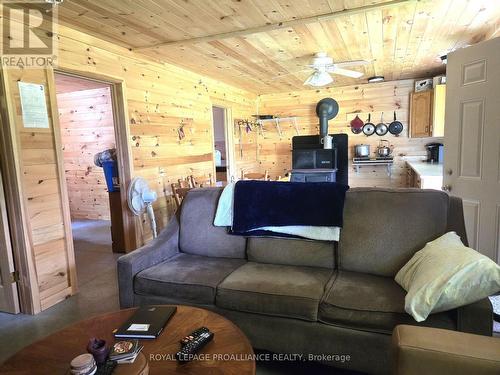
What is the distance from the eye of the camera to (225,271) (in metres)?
2.06

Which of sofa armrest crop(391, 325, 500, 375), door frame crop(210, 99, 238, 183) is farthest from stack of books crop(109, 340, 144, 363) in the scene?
door frame crop(210, 99, 238, 183)

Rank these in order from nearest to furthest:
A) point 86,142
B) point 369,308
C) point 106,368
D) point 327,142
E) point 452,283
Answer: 1. point 106,368
2. point 452,283
3. point 369,308
4. point 86,142
5. point 327,142

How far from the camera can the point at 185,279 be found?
77.5 inches

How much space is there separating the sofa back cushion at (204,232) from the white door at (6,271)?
134 centimetres

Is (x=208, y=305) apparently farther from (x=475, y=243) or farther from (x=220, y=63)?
(x=220, y=63)

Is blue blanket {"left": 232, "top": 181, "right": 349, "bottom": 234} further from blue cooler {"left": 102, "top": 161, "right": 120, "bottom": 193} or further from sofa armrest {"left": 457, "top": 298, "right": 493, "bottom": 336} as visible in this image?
blue cooler {"left": 102, "top": 161, "right": 120, "bottom": 193}

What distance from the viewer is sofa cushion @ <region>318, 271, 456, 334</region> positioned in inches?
57.9

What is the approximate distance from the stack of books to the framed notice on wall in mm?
2124

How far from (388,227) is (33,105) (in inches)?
108

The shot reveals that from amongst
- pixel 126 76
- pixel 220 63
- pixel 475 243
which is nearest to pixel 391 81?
pixel 220 63

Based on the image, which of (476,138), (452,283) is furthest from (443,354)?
(476,138)

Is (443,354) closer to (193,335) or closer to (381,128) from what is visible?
(193,335)

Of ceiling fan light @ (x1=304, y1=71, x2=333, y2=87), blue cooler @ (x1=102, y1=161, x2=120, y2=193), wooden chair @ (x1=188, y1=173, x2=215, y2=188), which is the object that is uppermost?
ceiling fan light @ (x1=304, y1=71, x2=333, y2=87)

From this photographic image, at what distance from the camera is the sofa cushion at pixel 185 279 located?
75.0 inches
